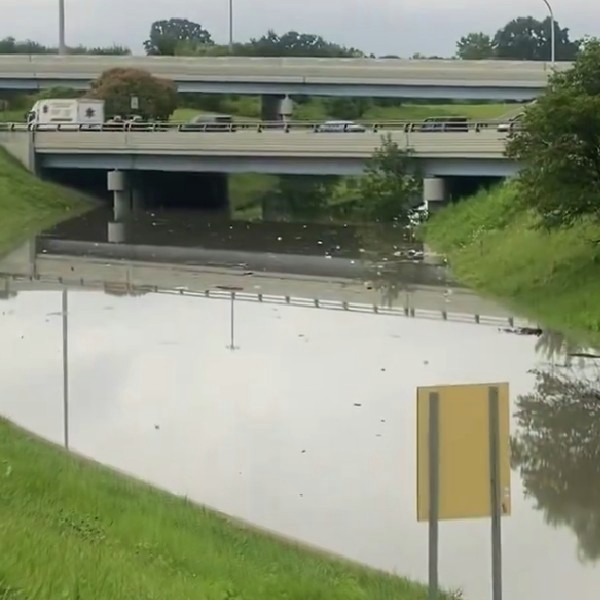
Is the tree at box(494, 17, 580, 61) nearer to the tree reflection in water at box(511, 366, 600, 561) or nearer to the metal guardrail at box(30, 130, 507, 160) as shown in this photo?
the metal guardrail at box(30, 130, 507, 160)

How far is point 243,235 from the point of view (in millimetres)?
48406

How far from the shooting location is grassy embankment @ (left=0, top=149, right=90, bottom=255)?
2014 inches

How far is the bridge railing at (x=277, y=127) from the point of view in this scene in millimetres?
47344

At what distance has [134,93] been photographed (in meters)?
70.1

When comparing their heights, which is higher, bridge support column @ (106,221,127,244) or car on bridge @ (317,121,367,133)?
car on bridge @ (317,121,367,133)

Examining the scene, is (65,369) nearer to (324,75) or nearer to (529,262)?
(529,262)

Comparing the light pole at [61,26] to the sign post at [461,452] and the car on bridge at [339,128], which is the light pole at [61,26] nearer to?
the car on bridge at [339,128]

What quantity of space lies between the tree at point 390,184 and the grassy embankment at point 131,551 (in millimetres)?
34148

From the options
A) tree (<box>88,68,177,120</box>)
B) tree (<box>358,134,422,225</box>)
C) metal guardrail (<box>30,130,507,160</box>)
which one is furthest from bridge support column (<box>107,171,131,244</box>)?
tree (<box>88,68,177,120</box>)

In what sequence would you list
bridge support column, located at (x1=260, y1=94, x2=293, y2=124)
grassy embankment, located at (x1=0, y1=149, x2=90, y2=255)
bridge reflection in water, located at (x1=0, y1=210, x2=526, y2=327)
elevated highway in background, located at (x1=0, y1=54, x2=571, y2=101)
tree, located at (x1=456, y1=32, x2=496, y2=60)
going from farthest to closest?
1. tree, located at (x1=456, y1=32, x2=496, y2=60)
2. bridge support column, located at (x1=260, y1=94, x2=293, y2=124)
3. elevated highway in background, located at (x1=0, y1=54, x2=571, y2=101)
4. grassy embankment, located at (x1=0, y1=149, x2=90, y2=255)
5. bridge reflection in water, located at (x1=0, y1=210, x2=526, y2=327)

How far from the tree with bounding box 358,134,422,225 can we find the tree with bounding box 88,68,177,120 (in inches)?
929

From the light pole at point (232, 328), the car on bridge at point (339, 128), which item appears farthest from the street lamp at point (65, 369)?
the car on bridge at point (339, 128)

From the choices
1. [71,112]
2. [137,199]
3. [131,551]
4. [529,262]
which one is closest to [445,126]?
[137,199]

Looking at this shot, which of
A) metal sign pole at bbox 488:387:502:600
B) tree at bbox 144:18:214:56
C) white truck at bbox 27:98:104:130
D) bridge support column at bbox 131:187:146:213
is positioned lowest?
metal sign pole at bbox 488:387:502:600
